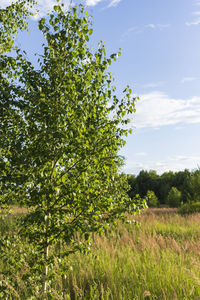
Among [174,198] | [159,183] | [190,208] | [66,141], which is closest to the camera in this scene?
[66,141]

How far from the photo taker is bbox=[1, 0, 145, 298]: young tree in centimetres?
387

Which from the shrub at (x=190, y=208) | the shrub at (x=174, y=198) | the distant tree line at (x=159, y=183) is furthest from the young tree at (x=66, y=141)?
the distant tree line at (x=159, y=183)

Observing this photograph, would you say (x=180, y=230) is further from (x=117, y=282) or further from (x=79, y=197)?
(x=79, y=197)

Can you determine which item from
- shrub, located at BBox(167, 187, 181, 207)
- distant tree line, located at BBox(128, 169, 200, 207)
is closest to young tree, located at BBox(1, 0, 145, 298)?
shrub, located at BBox(167, 187, 181, 207)

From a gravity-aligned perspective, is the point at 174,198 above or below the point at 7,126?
below

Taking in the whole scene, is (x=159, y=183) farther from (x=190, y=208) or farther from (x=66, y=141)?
(x=66, y=141)

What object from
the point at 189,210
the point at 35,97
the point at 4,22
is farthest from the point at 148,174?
the point at 35,97

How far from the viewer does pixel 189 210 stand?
2058cm

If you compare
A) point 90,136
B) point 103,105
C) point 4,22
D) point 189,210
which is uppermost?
point 4,22

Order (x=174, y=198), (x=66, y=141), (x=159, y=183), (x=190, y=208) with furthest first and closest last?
(x=159, y=183) → (x=174, y=198) → (x=190, y=208) → (x=66, y=141)

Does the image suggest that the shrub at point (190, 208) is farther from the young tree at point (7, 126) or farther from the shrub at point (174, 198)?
the young tree at point (7, 126)

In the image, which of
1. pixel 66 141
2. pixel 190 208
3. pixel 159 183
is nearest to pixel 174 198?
pixel 190 208

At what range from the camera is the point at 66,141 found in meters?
3.85

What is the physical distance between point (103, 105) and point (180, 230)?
8974 millimetres
